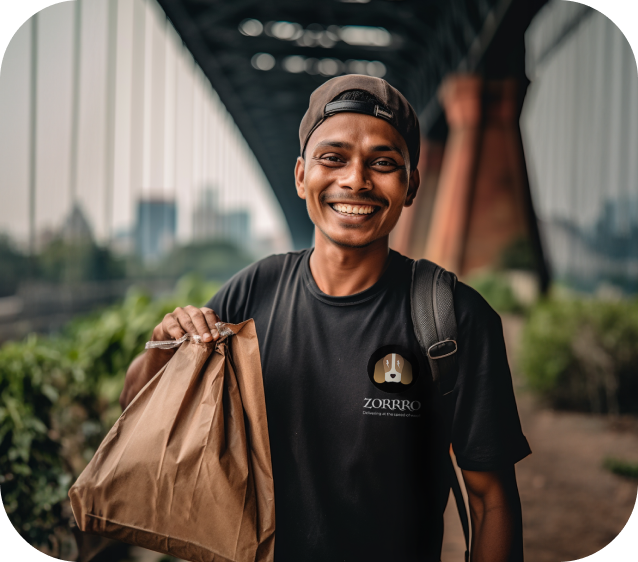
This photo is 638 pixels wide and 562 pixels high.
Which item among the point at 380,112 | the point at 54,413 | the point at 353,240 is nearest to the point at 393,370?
the point at 353,240

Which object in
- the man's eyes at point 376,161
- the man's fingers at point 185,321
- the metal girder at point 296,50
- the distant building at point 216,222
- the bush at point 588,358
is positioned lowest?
the bush at point 588,358

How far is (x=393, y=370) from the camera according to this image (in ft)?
4.45

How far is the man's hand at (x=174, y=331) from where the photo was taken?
1.34 meters

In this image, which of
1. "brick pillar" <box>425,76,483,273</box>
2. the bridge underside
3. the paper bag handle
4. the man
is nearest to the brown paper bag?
the paper bag handle

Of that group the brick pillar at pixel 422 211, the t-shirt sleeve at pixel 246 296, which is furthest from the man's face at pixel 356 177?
the brick pillar at pixel 422 211

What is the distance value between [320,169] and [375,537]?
1.09 metres

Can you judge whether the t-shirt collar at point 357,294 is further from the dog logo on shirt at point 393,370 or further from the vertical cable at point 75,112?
the vertical cable at point 75,112

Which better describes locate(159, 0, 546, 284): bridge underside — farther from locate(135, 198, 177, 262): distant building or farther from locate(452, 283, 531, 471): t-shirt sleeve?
locate(452, 283, 531, 471): t-shirt sleeve

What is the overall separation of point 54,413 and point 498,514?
241 cm

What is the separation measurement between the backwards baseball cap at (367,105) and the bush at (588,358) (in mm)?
4950

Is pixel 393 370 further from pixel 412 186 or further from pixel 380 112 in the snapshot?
pixel 380 112

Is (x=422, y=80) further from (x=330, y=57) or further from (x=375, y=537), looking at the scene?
(x=375, y=537)

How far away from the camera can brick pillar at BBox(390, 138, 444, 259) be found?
8789 mm

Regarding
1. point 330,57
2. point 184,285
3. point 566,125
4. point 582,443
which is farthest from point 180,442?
point 566,125
